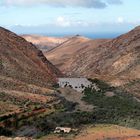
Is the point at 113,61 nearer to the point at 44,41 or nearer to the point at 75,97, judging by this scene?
the point at 75,97

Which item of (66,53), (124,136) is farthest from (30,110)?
(66,53)

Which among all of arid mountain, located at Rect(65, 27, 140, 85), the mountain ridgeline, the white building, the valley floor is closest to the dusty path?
the white building

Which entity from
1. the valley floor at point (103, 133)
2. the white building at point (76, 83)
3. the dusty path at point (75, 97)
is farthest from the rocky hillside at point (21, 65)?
the valley floor at point (103, 133)

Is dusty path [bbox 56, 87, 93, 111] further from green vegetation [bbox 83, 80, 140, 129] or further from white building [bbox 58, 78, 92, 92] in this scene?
white building [bbox 58, 78, 92, 92]

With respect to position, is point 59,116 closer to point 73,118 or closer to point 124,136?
point 73,118

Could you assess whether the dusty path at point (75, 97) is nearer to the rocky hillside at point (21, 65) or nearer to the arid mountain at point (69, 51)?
the rocky hillside at point (21, 65)

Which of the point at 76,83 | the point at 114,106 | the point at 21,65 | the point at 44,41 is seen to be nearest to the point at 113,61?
the point at 76,83
